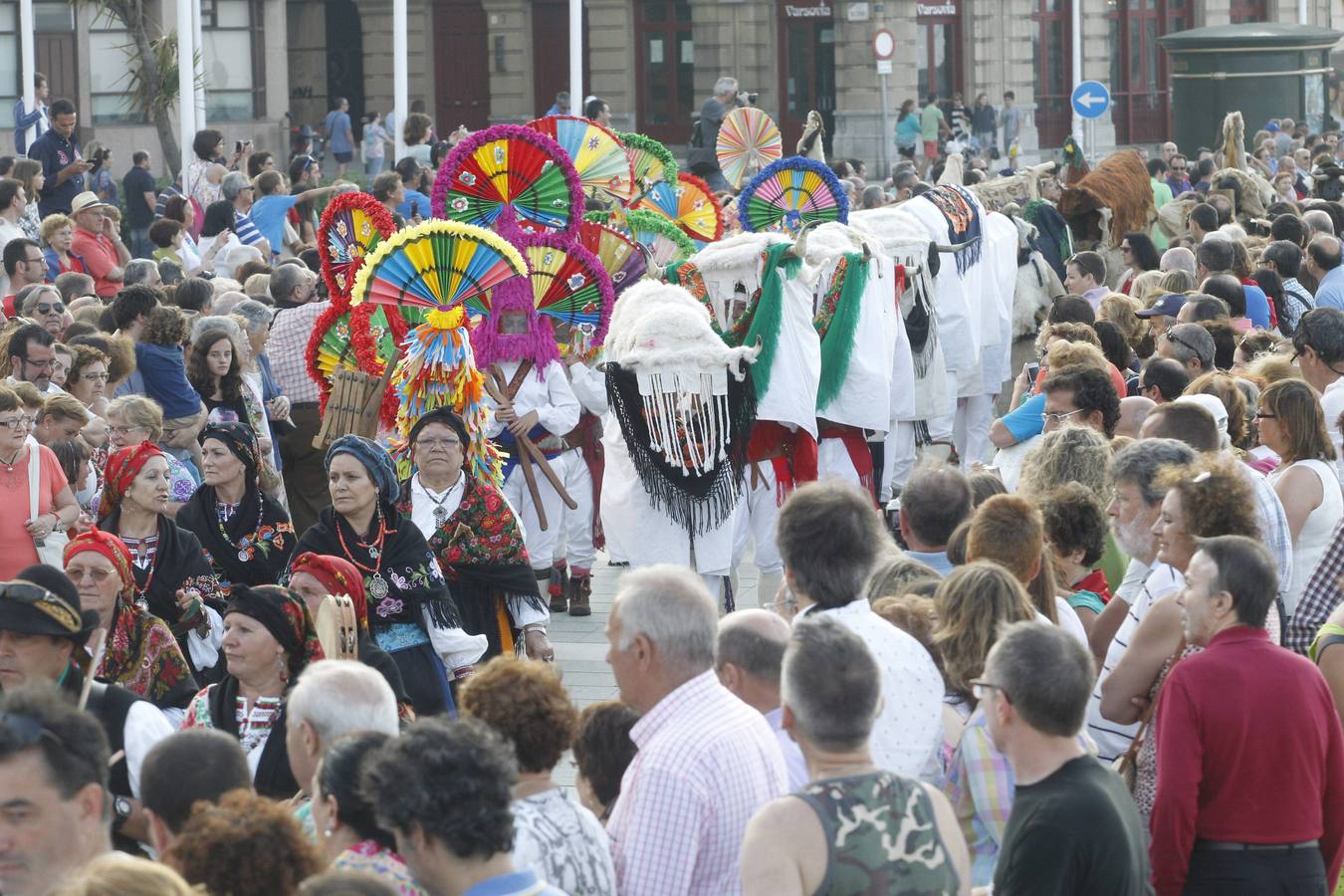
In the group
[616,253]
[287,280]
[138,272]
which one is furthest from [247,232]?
[616,253]

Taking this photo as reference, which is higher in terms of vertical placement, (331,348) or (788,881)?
(331,348)

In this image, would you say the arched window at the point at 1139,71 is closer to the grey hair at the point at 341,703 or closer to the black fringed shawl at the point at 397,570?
the black fringed shawl at the point at 397,570

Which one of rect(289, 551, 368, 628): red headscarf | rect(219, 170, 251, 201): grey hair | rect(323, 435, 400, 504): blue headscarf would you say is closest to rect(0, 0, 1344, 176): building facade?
rect(219, 170, 251, 201): grey hair

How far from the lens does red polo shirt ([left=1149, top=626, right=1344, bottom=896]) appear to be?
4.52 meters

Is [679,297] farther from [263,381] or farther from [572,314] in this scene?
[263,381]

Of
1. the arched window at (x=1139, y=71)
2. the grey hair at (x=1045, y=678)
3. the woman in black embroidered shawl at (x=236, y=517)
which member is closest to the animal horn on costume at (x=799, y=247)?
the woman in black embroidered shawl at (x=236, y=517)

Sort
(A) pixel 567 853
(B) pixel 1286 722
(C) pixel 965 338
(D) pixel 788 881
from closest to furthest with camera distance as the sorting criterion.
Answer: (D) pixel 788 881 → (A) pixel 567 853 → (B) pixel 1286 722 → (C) pixel 965 338

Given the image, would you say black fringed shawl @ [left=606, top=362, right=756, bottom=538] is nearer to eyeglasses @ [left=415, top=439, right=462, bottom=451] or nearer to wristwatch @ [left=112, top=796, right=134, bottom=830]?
eyeglasses @ [left=415, top=439, right=462, bottom=451]

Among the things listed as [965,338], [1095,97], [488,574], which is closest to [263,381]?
[488,574]

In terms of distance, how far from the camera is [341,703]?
4.39 m

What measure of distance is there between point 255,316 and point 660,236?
8.75ft

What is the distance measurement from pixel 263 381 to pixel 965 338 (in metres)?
4.40

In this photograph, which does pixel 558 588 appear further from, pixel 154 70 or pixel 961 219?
pixel 154 70

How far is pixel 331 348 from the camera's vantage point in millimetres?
9203
